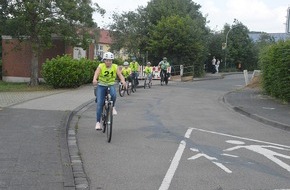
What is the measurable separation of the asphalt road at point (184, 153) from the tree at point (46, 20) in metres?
11.7

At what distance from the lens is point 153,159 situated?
7.74m

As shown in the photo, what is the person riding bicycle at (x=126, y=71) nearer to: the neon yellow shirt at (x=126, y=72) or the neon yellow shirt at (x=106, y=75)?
the neon yellow shirt at (x=126, y=72)

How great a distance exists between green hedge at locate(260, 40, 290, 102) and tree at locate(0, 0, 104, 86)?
10.0 meters

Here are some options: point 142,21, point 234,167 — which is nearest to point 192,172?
point 234,167

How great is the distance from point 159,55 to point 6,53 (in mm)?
13423

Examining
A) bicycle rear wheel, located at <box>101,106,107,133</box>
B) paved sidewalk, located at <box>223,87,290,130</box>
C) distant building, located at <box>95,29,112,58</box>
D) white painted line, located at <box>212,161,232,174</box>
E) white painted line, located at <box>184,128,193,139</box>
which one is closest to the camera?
white painted line, located at <box>212,161,232,174</box>

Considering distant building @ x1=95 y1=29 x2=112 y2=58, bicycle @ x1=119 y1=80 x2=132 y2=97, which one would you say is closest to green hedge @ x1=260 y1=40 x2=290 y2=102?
bicycle @ x1=119 y1=80 x2=132 y2=97

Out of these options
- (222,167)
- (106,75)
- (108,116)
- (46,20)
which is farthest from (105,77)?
(46,20)

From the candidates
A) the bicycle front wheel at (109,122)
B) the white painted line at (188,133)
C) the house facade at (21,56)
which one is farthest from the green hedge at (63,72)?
the bicycle front wheel at (109,122)

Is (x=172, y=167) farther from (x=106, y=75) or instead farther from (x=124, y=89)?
(x=124, y=89)

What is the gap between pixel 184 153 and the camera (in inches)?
325

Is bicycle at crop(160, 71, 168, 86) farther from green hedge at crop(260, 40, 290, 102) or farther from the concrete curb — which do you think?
the concrete curb

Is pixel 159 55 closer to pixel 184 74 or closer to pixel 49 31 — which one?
pixel 184 74

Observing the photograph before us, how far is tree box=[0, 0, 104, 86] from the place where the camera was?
950 inches
